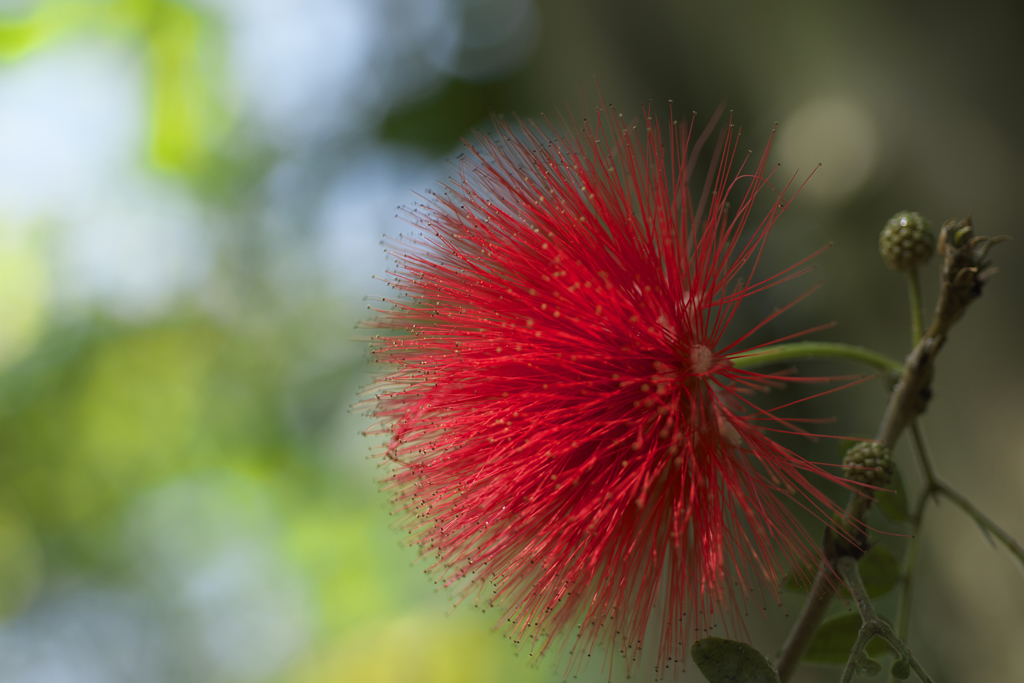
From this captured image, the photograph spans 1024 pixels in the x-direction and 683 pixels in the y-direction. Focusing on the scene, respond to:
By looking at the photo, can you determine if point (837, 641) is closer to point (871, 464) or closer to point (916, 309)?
point (871, 464)

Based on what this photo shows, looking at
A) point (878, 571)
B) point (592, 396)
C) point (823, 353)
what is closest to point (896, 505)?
point (878, 571)

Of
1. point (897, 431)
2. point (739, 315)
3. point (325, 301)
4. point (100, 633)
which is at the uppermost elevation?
point (325, 301)

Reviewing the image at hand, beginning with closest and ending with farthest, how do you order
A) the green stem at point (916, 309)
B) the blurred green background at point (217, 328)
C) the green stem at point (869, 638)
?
1. the green stem at point (869, 638)
2. the green stem at point (916, 309)
3. the blurred green background at point (217, 328)

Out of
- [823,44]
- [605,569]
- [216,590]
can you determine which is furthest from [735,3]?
[216,590]

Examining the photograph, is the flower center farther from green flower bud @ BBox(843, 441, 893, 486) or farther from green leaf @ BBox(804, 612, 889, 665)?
green leaf @ BBox(804, 612, 889, 665)

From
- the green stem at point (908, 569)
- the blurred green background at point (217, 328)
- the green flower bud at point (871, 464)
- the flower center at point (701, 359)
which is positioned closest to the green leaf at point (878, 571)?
the green stem at point (908, 569)

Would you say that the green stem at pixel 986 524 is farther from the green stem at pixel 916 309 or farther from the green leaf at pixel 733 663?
the green leaf at pixel 733 663

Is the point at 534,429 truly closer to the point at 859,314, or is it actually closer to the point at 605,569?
the point at 605,569
